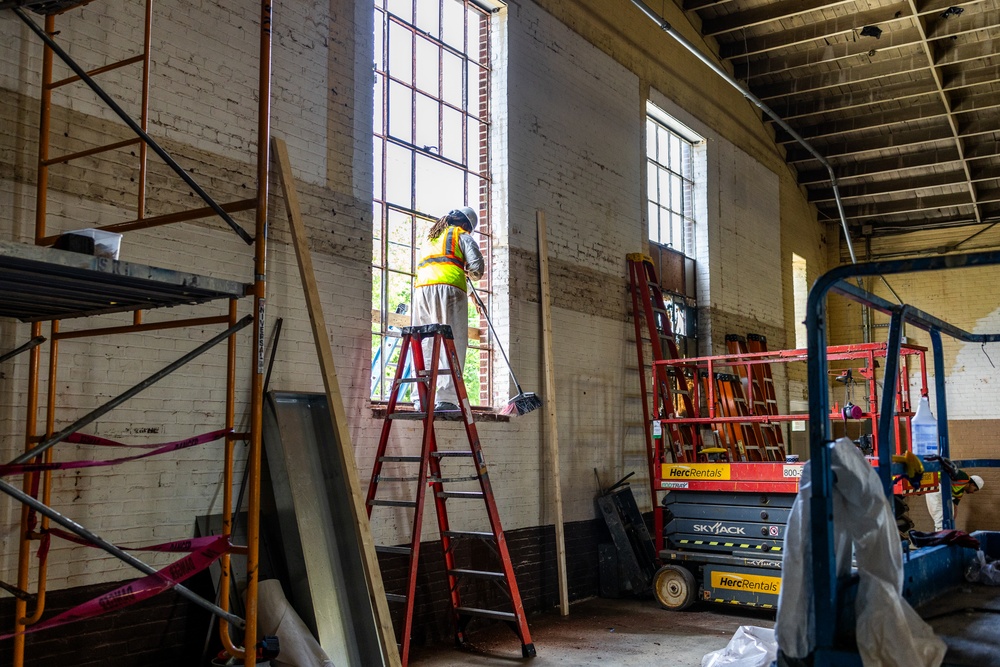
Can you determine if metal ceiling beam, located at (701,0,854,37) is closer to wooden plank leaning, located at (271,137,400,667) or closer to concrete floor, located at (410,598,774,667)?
concrete floor, located at (410,598,774,667)

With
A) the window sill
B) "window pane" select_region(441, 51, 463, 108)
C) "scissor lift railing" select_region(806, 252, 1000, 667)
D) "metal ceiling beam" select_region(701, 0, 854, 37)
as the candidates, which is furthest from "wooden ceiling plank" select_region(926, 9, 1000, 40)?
"scissor lift railing" select_region(806, 252, 1000, 667)

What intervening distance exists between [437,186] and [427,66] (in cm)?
102

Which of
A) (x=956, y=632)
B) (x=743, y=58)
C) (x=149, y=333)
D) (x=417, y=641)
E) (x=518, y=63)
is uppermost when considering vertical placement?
(x=743, y=58)

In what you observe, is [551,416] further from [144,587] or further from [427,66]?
[144,587]

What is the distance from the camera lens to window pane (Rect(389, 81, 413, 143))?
286 inches

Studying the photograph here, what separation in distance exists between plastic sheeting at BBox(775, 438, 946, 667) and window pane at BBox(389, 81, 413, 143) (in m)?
5.12

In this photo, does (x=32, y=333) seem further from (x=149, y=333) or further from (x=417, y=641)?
(x=417, y=641)

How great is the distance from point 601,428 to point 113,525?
5.36 metres

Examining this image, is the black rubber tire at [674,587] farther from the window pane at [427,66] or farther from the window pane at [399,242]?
the window pane at [427,66]

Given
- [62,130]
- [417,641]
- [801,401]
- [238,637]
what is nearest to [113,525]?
[238,637]

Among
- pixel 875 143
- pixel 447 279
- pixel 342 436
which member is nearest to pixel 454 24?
pixel 447 279

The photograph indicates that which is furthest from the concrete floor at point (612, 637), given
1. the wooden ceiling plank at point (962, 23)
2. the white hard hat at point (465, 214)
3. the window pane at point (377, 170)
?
the wooden ceiling plank at point (962, 23)

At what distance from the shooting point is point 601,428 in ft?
30.3

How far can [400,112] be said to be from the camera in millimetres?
7348
